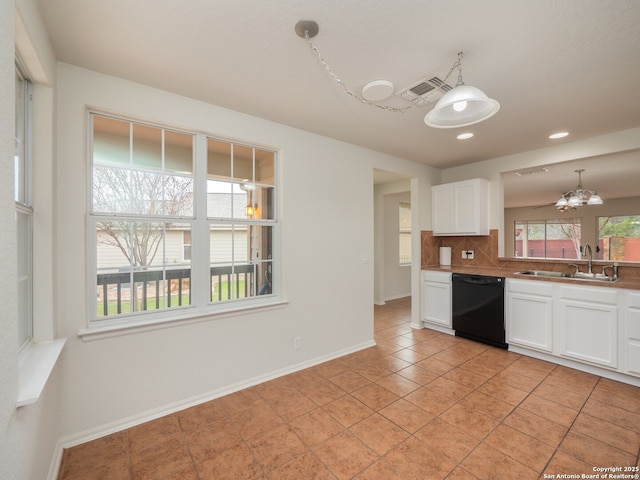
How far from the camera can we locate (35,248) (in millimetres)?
1672

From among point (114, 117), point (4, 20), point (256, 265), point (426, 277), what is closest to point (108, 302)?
point (256, 265)

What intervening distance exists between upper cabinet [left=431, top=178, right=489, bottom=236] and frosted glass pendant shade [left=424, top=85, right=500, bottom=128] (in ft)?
8.54

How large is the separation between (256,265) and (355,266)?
1.25 metres

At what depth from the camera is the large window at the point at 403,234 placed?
6.46m

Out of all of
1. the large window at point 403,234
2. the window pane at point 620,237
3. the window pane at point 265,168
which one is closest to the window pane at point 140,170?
the window pane at point 265,168

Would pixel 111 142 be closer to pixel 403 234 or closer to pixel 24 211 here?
pixel 24 211

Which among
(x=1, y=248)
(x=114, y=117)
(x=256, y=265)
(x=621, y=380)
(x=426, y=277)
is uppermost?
(x=114, y=117)

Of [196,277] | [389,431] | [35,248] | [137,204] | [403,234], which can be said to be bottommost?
[389,431]

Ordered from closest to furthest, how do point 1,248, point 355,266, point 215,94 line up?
1. point 1,248
2. point 215,94
3. point 355,266

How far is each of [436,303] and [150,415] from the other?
3612 millimetres

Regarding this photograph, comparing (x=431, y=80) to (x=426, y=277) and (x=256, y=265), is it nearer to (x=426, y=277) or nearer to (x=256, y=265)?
(x=256, y=265)

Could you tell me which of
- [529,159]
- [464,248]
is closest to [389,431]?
[464,248]

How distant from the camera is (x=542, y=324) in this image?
3174mm

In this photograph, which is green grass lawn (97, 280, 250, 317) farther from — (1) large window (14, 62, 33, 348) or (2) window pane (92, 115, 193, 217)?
(2) window pane (92, 115, 193, 217)
